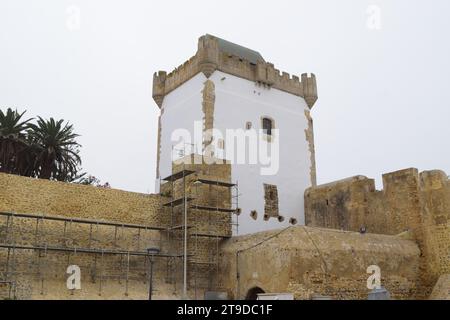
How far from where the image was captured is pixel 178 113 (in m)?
21.7

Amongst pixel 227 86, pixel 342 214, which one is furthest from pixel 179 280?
pixel 227 86

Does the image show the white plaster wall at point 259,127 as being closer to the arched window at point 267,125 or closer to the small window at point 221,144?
the arched window at point 267,125

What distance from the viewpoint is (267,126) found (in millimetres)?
21594

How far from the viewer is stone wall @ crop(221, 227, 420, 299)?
43.3ft

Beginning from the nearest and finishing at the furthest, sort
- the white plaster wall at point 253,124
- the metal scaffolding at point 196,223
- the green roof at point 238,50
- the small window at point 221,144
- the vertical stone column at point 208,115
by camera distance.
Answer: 1. the metal scaffolding at point 196,223
2. the vertical stone column at point 208,115
3. the small window at point 221,144
4. the white plaster wall at point 253,124
5. the green roof at point 238,50

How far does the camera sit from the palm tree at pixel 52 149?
896 inches

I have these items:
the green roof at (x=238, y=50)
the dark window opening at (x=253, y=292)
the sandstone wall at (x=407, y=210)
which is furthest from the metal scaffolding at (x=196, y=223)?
the green roof at (x=238, y=50)

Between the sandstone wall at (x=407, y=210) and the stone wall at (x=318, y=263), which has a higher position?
the sandstone wall at (x=407, y=210)

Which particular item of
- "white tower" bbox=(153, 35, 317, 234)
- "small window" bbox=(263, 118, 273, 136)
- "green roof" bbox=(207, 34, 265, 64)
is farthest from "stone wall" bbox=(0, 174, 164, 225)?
"green roof" bbox=(207, 34, 265, 64)

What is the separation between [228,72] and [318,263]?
10.3 metres

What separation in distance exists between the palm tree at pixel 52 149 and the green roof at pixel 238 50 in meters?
8.39

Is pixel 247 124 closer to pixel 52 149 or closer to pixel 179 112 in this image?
pixel 179 112
